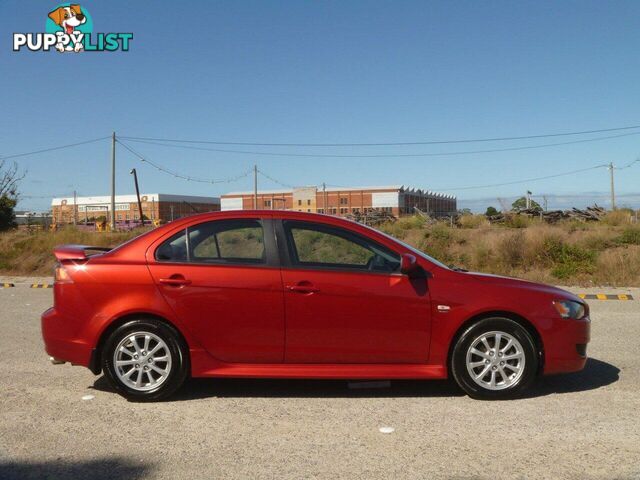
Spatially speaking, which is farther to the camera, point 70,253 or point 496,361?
point 70,253

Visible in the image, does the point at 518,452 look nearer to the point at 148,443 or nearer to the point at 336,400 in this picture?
the point at 336,400

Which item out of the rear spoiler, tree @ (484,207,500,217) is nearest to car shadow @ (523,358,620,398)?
the rear spoiler

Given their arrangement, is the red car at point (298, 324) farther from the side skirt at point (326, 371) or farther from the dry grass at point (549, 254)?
the dry grass at point (549, 254)

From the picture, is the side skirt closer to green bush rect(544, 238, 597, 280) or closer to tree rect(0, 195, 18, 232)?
green bush rect(544, 238, 597, 280)

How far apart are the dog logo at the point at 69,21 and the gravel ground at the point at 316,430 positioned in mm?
17319

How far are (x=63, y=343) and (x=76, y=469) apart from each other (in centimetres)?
172

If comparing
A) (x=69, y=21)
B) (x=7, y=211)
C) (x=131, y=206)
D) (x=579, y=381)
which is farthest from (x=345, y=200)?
(x=579, y=381)

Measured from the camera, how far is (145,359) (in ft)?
17.0

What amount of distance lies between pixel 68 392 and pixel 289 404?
2107 mm

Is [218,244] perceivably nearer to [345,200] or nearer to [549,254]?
[549,254]

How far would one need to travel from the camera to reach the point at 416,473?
3.72m

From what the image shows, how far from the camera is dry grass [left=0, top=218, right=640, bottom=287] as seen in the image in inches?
600

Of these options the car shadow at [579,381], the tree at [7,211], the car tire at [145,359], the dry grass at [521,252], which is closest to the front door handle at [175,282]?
the car tire at [145,359]

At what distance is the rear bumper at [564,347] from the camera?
17.3 feet
